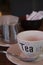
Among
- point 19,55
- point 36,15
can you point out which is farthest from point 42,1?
point 19,55

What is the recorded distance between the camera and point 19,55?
0.55m

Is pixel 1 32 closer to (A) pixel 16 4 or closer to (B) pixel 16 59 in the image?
(B) pixel 16 59

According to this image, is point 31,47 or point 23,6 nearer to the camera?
point 31,47

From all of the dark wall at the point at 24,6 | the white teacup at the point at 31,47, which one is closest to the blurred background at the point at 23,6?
the dark wall at the point at 24,6

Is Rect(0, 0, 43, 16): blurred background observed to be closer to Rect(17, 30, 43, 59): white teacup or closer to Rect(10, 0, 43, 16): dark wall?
Rect(10, 0, 43, 16): dark wall

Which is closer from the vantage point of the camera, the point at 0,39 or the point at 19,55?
the point at 19,55

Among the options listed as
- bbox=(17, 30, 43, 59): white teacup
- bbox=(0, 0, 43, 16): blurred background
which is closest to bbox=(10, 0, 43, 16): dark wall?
bbox=(0, 0, 43, 16): blurred background

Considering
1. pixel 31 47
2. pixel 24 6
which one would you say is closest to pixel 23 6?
pixel 24 6

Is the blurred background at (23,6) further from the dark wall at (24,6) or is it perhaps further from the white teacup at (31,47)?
Result: the white teacup at (31,47)

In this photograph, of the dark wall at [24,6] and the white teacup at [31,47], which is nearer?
the white teacup at [31,47]

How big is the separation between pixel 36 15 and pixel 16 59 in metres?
0.34

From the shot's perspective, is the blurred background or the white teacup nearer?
the white teacup

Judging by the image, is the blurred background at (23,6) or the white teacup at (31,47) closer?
the white teacup at (31,47)

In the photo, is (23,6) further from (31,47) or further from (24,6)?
(31,47)
